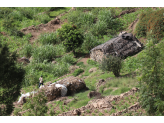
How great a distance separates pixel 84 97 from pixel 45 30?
14.3m

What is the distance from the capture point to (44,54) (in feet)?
54.5

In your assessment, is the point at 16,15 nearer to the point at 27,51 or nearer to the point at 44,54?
the point at 27,51

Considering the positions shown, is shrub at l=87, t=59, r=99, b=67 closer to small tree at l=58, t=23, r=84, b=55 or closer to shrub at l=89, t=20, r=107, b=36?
small tree at l=58, t=23, r=84, b=55

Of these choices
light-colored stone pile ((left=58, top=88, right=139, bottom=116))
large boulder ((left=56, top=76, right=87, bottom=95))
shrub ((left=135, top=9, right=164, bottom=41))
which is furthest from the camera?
shrub ((left=135, top=9, right=164, bottom=41))

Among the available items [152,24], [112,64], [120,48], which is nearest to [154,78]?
[112,64]

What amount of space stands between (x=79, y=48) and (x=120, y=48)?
4317mm

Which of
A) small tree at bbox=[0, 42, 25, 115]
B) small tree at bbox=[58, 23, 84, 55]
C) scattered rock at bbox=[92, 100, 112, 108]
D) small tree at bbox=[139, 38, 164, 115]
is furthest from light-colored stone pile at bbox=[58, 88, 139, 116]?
small tree at bbox=[58, 23, 84, 55]

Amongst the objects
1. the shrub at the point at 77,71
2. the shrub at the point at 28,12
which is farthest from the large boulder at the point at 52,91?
the shrub at the point at 28,12

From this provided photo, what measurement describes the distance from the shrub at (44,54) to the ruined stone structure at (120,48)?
13.2ft

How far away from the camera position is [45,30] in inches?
885

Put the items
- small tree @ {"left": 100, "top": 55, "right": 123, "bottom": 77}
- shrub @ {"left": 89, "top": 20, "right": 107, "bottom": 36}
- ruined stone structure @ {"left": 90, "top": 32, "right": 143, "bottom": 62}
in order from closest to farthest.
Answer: small tree @ {"left": 100, "top": 55, "right": 123, "bottom": 77} → ruined stone structure @ {"left": 90, "top": 32, "right": 143, "bottom": 62} → shrub @ {"left": 89, "top": 20, "right": 107, "bottom": 36}

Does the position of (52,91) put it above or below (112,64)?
below

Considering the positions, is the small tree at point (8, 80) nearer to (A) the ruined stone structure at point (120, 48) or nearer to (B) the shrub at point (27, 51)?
(A) the ruined stone structure at point (120, 48)

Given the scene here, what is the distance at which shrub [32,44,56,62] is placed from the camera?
1648 centimetres
